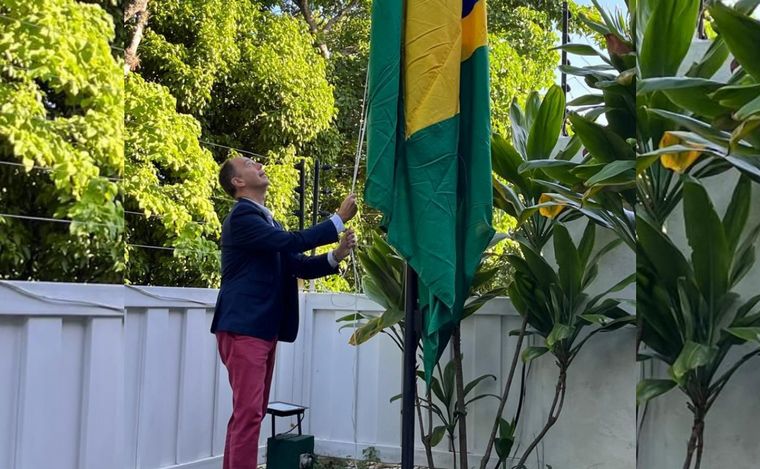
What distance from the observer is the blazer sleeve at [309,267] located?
273 cm

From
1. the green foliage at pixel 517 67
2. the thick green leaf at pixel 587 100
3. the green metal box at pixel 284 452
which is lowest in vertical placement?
the green metal box at pixel 284 452

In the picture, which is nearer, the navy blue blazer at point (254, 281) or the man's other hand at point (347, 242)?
the man's other hand at point (347, 242)

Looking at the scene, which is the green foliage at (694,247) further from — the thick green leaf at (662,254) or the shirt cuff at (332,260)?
the shirt cuff at (332,260)

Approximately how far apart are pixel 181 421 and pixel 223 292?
0.75m

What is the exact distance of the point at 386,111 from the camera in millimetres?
1918

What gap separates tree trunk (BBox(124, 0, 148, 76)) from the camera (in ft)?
13.2

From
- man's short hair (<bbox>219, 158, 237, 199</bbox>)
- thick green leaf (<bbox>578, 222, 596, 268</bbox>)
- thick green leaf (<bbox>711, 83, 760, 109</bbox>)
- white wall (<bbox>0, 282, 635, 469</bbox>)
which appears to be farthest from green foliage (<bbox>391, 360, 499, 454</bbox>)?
thick green leaf (<bbox>711, 83, 760, 109</bbox>)

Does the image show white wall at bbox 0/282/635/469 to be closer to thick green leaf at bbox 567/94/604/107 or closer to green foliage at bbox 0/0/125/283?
green foliage at bbox 0/0/125/283

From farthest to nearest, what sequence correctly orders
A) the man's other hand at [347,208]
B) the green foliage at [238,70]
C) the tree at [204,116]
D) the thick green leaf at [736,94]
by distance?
the green foliage at [238,70] → the tree at [204,116] → the man's other hand at [347,208] → the thick green leaf at [736,94]

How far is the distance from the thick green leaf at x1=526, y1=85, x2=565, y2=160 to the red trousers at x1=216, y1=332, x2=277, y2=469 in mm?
1218

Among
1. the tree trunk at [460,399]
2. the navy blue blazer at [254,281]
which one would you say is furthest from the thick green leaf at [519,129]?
the navy blue blazer at [254,281]

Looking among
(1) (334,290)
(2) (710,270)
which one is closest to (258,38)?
(1) (334,290)

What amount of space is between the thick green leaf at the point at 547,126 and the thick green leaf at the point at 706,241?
42.7 inches

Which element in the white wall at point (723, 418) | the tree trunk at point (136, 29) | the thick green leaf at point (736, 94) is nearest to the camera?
the thick green leaf at point (736, 94)
